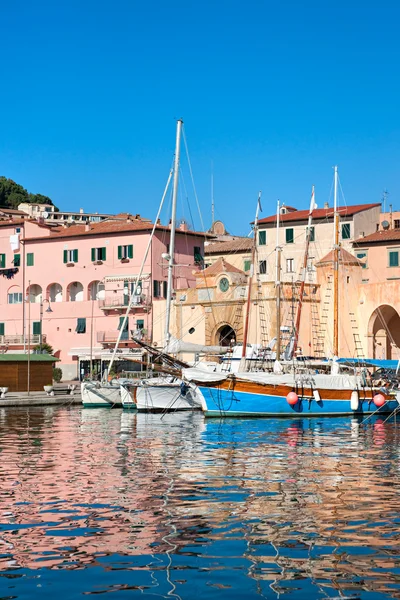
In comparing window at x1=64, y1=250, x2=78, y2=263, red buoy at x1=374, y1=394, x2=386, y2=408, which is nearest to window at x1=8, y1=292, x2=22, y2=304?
window at x1=64, y1=250, x2=78, y2=263

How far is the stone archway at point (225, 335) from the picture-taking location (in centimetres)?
6144

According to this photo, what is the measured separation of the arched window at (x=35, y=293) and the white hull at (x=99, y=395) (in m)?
23.6

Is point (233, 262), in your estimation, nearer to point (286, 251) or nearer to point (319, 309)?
point (286, 251)

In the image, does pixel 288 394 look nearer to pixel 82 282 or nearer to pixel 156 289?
pixel 156 289

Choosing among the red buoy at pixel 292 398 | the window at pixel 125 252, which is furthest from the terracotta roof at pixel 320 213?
the red buoy at pixel 292 398

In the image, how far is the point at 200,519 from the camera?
14.4 metres

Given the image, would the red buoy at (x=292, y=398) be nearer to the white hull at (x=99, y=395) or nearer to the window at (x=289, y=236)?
the white hull at (x=99, y=395)

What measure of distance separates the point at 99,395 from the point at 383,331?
2051cm

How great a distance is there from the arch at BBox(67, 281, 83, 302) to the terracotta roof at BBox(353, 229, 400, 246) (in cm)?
2050

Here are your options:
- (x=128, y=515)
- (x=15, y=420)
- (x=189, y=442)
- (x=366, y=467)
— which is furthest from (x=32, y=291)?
(x=128, y=515)

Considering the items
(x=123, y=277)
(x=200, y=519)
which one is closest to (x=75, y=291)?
(x=123, y=277)

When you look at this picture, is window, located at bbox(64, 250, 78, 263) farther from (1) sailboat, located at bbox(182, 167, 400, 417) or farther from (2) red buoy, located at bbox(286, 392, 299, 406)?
(2) red buoy, located at bbox(286, 392, 299, 406)

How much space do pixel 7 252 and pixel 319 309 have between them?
26.7m

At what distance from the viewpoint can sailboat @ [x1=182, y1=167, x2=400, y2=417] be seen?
132 ft
